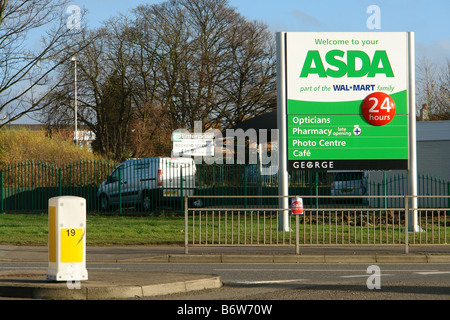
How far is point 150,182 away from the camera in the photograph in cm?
2536

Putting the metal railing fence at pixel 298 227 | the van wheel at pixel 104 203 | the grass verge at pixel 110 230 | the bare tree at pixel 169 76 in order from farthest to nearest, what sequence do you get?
the bare tree at pixel 169 76 → the van wheel at pixel 104 203 → the grass verge at pixel 110 230 → the metal railing fence at pixel 298 227

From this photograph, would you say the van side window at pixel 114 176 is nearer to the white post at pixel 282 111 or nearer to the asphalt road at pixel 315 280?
the white post at pixel 282 111

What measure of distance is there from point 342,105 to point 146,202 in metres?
9.07

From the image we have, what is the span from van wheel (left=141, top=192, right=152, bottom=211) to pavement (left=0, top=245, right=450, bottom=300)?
915 centimetres

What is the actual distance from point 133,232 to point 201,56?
2516 cm

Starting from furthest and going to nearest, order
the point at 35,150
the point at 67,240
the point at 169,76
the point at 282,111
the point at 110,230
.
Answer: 1. the point at 169,76
2. the point at 35,150
3. the point at 282,111
4. the point at 110,230
5. the point at 67,240

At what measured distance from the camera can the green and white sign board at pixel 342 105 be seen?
765 inches

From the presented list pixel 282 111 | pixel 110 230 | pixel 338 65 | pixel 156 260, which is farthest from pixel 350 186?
pixel 156 260

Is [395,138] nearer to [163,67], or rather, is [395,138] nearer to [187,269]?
[187,269]

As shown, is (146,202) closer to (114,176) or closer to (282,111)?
(114,176)

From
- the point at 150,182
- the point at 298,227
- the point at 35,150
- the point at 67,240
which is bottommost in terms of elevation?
the point at 298,227

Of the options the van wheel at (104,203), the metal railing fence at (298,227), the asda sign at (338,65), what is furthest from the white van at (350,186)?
the metal railing fence at (298,227)

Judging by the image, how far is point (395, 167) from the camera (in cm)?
1948
